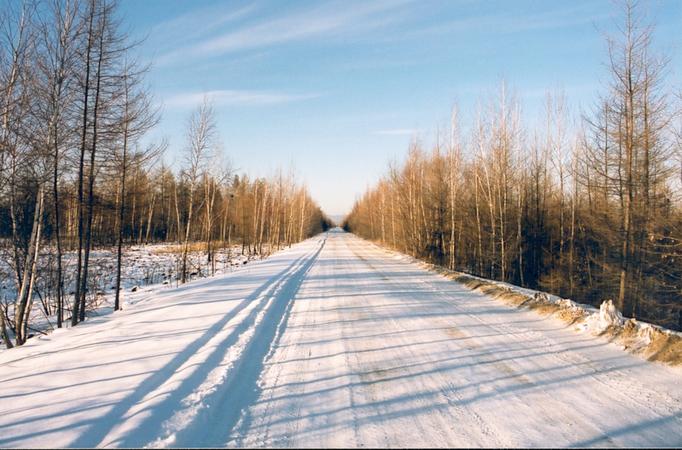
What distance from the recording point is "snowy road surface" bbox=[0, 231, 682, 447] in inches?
141

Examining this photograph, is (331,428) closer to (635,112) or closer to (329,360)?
(329,360)

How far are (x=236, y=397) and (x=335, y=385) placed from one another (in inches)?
46.3

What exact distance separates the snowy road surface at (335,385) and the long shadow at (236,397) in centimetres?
2

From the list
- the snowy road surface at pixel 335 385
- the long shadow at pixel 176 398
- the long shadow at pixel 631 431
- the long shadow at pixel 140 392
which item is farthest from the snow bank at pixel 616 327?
the long shadow at pixel 140 392

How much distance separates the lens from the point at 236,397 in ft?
14.6

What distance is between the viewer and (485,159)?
2269cm

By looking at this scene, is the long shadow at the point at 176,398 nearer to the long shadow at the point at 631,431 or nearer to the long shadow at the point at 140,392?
the long shadow at the point at 140,392

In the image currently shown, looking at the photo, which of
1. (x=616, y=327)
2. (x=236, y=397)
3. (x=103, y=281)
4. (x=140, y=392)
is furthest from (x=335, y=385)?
(x=103, y=281)

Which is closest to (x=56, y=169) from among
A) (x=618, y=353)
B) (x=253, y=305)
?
(x=253, y=305)

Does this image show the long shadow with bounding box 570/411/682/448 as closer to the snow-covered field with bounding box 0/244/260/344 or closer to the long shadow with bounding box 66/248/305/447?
the long shadow with bounding box 66/248/305/447

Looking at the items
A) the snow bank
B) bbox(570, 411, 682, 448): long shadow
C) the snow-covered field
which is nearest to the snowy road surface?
bbox(570, 411, 682, 448): long shadow

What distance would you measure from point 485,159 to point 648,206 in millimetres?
8678

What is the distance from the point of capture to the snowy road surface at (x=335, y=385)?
11.8 ft

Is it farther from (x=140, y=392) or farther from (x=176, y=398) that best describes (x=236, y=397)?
(x=140, y=392)
